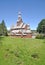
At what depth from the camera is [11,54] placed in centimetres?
2478

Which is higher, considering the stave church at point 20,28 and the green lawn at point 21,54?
the stave church at point 20,28

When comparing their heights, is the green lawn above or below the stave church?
below

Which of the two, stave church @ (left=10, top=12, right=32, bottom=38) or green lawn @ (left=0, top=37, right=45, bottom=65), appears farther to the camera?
stave church @ (left=10, top=12, right=32, bottom=38)

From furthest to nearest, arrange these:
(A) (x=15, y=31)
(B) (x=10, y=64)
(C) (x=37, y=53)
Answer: (A) (x=15, y=31) → (C) (x=37, y=53) → (B) (x=10, y=64)

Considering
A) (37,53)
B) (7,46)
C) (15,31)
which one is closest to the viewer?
(37,53)

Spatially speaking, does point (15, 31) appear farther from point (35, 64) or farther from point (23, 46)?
point (35, 64)

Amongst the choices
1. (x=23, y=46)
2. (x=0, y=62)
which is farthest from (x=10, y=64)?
→ (x=23, y=46)

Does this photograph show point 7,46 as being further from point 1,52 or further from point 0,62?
point 0,62

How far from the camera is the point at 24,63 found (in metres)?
22.2

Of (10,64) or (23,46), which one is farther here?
(23,46)

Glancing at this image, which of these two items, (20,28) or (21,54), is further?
(20,28)

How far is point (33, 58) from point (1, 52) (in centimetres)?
490

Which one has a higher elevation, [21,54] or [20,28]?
[20,28]

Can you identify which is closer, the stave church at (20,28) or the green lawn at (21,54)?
the green lawn at (21,54)
